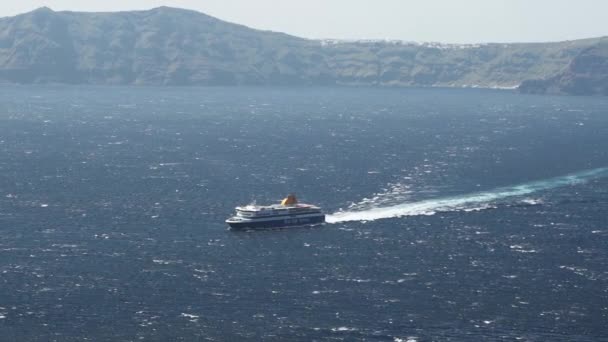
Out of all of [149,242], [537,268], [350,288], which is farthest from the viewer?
[149,242]

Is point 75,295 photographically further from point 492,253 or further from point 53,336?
point 492,253

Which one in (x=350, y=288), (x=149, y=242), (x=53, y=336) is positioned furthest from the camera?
(x=149, y=242)

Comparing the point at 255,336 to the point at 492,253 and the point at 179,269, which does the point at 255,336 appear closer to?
the point at 179,269

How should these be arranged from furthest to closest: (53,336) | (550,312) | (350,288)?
(350,288)
(550,312)
(53,336)

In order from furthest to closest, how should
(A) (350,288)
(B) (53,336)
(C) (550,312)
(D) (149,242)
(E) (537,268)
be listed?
(D) (149,242), (E) (537,268), (A) (350,288), (C) (550,312), (B) (53,336)

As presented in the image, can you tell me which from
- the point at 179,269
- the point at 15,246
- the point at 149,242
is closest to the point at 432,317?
the point at 179,269

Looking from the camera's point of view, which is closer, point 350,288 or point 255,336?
point 255,336

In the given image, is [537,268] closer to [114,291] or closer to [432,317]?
[432,317]

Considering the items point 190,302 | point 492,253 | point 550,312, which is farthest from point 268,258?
point 550,312

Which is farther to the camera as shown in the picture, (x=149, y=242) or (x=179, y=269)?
(x=149, y=242)
